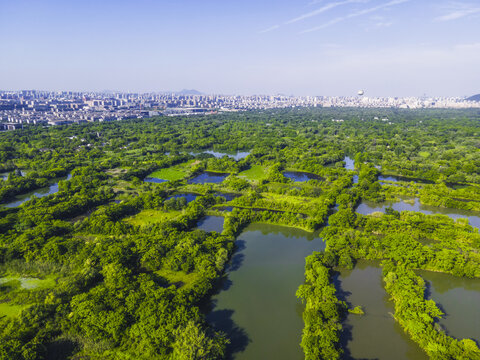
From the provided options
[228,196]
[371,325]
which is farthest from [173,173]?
[371,325]

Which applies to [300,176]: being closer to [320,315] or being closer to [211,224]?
[211,224]

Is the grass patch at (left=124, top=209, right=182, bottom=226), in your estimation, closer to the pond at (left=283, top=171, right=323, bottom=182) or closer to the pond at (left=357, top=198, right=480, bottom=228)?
the pond at (left=357, top=198, right=480, bottom=228)

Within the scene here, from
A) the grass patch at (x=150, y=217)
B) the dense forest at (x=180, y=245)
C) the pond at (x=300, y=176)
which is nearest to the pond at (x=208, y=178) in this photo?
the dense forest at (x=180, y=245)

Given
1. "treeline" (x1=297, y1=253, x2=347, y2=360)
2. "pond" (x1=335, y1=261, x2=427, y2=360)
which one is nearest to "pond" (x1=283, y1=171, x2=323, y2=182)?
"pond" (x1=335, y1=261, x2=427, y2=360)

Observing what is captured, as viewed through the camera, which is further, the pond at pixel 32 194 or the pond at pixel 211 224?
the pond at pixel 32 194

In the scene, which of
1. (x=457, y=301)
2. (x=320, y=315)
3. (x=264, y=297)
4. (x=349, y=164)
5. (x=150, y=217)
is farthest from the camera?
(x=349, y=164)

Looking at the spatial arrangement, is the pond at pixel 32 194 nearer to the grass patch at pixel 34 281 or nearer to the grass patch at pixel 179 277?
the grass patch at pixel 34 281
